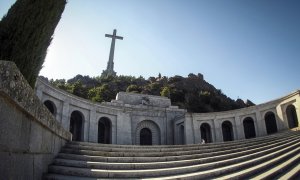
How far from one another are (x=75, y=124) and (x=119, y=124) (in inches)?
191

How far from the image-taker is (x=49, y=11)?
16.7 ft

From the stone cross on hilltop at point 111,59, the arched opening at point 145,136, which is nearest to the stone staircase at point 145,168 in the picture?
the arched opening at point 145,136

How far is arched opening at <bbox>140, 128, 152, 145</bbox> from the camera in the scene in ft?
92.7

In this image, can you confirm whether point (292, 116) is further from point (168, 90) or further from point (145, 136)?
point (168, 90)

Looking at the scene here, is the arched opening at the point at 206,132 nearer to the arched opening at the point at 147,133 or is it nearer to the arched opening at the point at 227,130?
the arched opening at the point at 227,130

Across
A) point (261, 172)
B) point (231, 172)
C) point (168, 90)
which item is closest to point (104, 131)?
point (231, 172)

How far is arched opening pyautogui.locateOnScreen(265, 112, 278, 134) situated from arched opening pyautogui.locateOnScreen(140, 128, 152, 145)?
15.1 m

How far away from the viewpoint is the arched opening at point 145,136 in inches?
1113

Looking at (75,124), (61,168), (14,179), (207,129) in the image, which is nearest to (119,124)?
(75,124)

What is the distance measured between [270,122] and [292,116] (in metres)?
2.96

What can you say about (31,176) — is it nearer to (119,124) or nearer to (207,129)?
(119,124)

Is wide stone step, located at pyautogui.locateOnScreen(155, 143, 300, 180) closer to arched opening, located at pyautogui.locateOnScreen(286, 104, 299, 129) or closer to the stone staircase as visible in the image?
the stone staircase

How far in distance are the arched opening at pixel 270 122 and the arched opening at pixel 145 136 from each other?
1512 centimetres

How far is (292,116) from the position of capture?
25.3m
